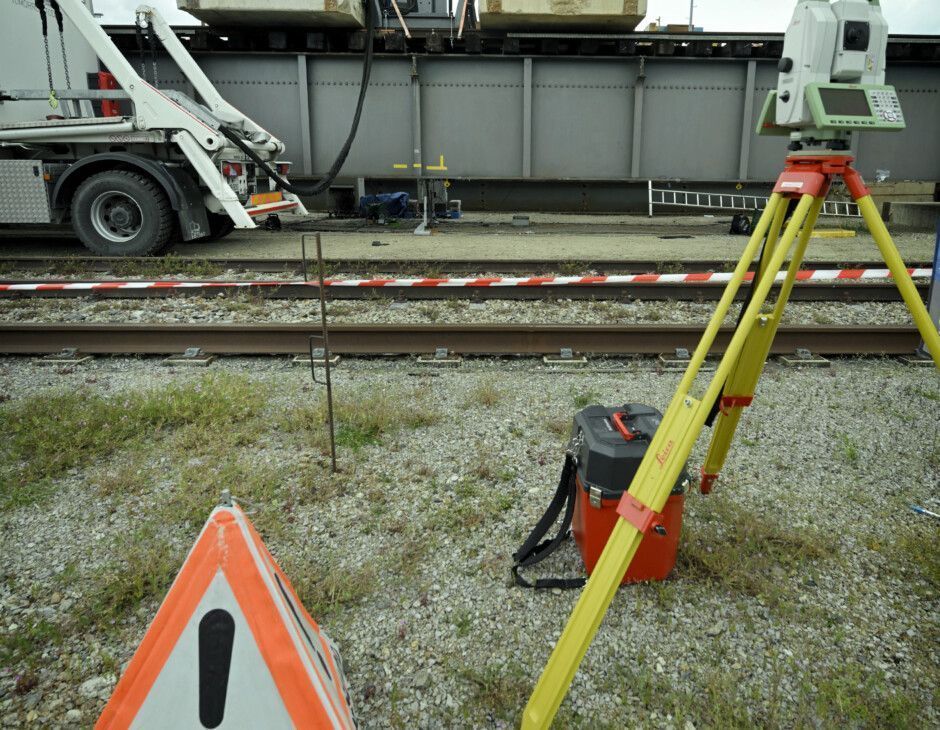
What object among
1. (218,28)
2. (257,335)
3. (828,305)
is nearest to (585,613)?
(257,335)

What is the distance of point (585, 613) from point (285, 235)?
11.9 metres

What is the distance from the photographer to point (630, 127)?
560 inches

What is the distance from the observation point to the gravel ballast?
219cm

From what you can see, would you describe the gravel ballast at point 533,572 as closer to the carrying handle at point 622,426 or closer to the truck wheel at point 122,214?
the carrying handle at point 622,426

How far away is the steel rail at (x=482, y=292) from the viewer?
22.8 feet

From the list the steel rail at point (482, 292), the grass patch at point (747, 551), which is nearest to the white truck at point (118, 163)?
the steel rail at point (482, 292)

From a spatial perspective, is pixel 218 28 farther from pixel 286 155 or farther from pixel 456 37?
pixel 456 37

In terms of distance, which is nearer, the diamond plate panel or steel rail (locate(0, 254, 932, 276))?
steel rail (locate(0, 254, 932, 276))

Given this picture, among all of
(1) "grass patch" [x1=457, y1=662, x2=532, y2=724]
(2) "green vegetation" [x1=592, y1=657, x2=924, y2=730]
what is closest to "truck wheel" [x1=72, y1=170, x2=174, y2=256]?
(1) "grass patch" [x1=457, y1=662, x2=532, y2=724]

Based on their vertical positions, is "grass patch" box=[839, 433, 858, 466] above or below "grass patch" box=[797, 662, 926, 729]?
above

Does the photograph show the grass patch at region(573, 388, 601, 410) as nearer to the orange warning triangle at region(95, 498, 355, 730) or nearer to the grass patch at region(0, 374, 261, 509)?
the grass patch at region(0, 374, 261, 509)

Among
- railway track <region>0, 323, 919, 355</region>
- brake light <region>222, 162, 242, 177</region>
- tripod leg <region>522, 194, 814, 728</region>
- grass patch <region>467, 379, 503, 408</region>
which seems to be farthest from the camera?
brake light <region>222, 162, 242, 177</region>

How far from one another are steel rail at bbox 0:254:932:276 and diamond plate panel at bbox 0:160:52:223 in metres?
0.93

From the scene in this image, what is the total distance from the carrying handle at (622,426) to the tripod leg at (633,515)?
0.57m
